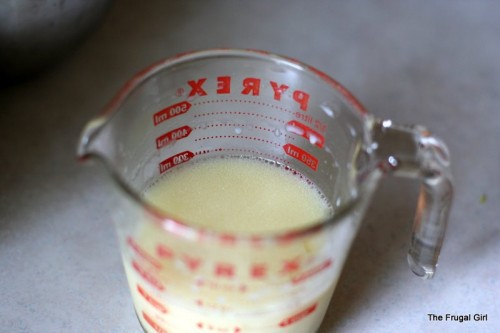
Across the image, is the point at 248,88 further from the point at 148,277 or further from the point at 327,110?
the point at 148,277

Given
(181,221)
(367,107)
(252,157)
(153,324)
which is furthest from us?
(367,107)

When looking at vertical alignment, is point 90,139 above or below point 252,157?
above

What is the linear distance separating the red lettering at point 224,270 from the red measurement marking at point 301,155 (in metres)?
0.25

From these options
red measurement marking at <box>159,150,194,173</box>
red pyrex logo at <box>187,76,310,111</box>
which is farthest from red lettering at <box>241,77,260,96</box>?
red measurement marking at <box>159,150,194,173</box>

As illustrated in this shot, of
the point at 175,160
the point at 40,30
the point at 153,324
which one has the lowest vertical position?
the point at 153,324

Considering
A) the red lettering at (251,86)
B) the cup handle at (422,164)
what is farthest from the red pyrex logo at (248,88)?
the cup handle at (422,164)

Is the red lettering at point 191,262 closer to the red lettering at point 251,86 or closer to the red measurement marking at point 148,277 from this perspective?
the red measurement marking at point 148,277

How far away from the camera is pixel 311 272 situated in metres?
0.66

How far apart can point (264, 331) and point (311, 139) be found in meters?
0.24

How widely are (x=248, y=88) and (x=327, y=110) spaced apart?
0.34 ft

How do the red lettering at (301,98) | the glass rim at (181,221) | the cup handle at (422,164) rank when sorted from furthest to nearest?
1. the red lettering at (301,98)
2. the cup handle at (422,164)
3. the glass rim at (181,221)

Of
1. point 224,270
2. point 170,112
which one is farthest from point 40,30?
point 224,270

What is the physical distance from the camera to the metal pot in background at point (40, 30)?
893mm

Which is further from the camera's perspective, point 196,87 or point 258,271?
point 196,87
